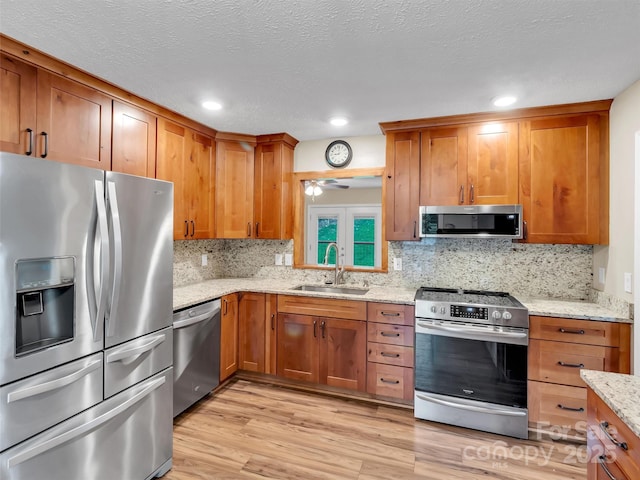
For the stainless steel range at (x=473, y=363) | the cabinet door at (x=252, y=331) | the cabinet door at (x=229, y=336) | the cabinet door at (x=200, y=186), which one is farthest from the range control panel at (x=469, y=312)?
the cabinet door at (x=200, y=186)

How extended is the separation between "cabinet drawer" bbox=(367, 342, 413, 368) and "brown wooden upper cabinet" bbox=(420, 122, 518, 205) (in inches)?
50.1

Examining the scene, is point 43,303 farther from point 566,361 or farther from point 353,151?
point 566,361

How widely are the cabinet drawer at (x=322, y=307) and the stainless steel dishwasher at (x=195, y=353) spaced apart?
0.62 metres

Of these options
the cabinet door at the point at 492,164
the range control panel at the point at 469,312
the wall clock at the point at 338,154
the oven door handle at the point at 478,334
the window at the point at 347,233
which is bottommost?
the oven door handle at the point at 478,334

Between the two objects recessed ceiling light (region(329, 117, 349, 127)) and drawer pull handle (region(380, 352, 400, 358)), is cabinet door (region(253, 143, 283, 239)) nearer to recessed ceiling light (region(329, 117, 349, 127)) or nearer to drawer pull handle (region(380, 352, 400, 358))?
A: recessed ceiling light (region(329, 117, 349, 127))

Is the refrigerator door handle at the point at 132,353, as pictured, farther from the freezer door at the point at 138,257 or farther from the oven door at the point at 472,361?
the oven door at the point at 472,361

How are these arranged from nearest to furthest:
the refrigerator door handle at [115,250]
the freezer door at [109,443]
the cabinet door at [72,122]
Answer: the freezer door at [109,443], the refrigerator door handle at [115,250], the cabinet door at [72,122]

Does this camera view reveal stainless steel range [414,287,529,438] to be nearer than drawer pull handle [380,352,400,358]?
Yes

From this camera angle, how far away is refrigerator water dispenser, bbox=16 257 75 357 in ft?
4.36

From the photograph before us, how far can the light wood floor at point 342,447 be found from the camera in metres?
2.03

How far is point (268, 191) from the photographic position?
353cm

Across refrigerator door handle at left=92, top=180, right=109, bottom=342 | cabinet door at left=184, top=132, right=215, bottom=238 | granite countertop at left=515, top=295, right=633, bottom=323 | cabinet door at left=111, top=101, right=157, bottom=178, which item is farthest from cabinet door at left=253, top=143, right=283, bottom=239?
granite countertop at left=515, top=295, right=633, bottom=323

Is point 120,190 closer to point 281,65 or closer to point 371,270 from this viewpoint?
point 281,65

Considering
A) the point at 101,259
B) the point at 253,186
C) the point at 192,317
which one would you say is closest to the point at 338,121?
the point at 253,186
